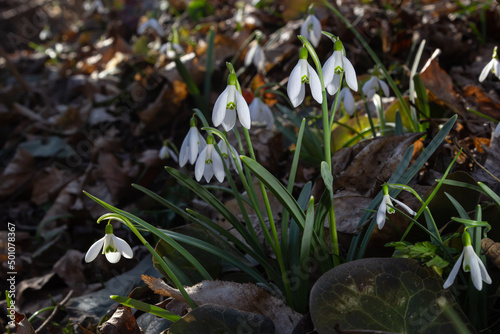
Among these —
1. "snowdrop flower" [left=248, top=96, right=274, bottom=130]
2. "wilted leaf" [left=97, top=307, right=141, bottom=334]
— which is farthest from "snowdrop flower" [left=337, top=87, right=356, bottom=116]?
"wilted leaf" [left=97, top=307, right=141, bottom=334]

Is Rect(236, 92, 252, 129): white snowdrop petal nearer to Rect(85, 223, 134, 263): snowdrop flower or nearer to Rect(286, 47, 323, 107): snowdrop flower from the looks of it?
Rect(286, 47, 323, 107): snowdrop flower

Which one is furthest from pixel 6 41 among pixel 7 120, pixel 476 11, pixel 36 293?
pixel 476 11

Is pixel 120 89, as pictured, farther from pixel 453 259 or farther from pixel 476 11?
pixel 453 259

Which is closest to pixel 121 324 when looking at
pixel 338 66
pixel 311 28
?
pixel 338 66

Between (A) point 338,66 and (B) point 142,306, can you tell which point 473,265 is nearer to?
(A) point 338,66

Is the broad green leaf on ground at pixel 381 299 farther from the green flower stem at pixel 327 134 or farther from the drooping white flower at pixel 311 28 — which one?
the drooping white flower at pixel 311 28

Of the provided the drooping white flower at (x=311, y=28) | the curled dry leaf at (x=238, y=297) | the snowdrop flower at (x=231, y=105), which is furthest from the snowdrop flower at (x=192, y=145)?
the drooping white flower at (x=311, y=28)

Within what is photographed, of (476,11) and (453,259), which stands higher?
(453,259)
